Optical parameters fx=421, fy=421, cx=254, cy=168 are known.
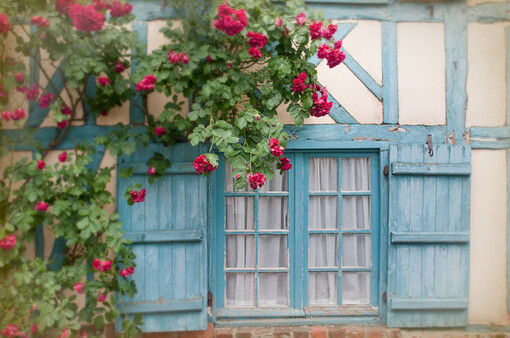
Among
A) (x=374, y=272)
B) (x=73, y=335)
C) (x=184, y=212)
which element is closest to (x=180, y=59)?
(x=184, y=212)

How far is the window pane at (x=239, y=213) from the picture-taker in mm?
3396

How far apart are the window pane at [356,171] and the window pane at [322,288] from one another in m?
0.77

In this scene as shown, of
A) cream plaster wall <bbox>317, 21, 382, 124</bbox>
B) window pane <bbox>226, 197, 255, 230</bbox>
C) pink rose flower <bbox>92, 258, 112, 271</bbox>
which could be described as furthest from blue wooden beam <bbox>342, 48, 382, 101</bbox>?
pink rose flower <bbox>92, 258, 112, 271</bbox>

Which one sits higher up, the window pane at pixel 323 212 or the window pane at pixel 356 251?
the window pane at pixel 323 212

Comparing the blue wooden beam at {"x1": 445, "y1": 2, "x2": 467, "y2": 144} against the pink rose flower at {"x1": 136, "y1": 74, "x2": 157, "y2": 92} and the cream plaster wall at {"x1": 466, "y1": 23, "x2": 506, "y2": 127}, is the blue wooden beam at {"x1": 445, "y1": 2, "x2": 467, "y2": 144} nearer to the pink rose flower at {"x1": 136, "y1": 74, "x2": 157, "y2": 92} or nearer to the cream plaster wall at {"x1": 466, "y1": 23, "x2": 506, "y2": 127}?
the cream plaster wall at {"x1": 466, "y1": 23, "x2": 506, "y2": 127}

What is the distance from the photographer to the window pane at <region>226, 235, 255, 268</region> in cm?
340

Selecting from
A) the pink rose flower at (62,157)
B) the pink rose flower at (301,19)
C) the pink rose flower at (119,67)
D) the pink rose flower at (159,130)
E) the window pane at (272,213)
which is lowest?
the window pane at (272,213)

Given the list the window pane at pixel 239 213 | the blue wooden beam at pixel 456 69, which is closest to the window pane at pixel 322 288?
the window pane at pixel 239 213

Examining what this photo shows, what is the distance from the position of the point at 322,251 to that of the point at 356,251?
0.92ft

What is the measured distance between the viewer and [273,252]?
3.42 meters

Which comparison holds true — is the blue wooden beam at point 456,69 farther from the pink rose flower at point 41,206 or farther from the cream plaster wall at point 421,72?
the pink rose flower at point 41,206

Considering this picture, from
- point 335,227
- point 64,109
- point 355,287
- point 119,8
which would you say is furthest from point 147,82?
point 355,287

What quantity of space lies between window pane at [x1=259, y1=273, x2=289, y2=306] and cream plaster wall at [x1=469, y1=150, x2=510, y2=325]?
1.47 m

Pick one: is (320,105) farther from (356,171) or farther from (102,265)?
(102,265)
